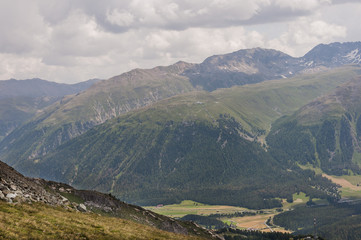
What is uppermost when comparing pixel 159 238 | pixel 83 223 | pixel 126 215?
pixel 83 223

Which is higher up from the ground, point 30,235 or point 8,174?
point 8,174

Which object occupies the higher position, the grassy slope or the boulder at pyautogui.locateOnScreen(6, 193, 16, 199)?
the boulder at pyautogui.locateOnScreen(6, 193, 16, 199)

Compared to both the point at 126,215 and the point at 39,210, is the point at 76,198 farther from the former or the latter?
the point at 39,210

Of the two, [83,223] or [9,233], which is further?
[83,223]

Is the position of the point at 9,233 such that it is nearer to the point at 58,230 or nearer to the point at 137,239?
the point at 58,230

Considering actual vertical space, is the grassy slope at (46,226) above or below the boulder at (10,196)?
below

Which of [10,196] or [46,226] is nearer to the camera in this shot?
[46,226]

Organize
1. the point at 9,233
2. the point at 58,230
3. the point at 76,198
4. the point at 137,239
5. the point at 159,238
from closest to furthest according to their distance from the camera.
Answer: the point at 9,233
the point at 58,230
the point at 137,239
the point at 159,238
the point at 76,198

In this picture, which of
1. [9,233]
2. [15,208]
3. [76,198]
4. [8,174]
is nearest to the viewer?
[9,233]

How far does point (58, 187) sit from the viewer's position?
135875 mm

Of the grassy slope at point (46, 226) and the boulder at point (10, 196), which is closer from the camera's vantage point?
the grassy slope at point (46, 226)

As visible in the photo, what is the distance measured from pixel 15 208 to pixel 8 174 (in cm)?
2283

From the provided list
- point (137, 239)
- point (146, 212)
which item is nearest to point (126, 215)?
point (146, 212)

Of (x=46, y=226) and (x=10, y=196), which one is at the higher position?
(x=10, y=196)
